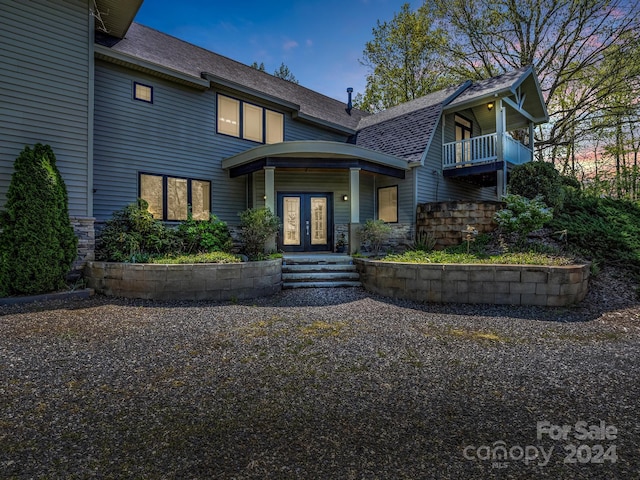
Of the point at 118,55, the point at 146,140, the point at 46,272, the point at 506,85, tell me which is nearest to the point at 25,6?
the point at 118,55

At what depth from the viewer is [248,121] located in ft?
34.0

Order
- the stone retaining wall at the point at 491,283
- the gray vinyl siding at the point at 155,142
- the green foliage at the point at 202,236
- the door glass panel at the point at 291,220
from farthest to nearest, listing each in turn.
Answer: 1. the door glass panel at the point at 291,220
2. the green foliage at the point at 202,236
3. the gray vinyl siding at the point at 155,142
4. the stone retaining wall at the point at 491,283

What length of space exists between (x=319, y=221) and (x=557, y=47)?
50.5 ft

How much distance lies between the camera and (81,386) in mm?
2734

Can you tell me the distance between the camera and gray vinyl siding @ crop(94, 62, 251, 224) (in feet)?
25.7

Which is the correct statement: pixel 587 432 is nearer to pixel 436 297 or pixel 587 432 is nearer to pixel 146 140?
pixel 436 297

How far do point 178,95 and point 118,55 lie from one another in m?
1.62

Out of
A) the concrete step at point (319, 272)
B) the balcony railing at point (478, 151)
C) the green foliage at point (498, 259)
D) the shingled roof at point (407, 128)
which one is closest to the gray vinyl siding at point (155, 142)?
the concrete step at point (319, 272)

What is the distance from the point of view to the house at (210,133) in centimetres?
656

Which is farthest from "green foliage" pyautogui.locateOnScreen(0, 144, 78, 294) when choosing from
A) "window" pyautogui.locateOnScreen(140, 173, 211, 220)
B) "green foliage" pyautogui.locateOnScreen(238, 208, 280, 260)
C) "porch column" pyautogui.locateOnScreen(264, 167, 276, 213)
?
"porch column" pyautogui.locateOnScreen(264, 167, 276, 213)

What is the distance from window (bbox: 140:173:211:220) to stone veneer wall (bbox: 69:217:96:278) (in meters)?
1.79

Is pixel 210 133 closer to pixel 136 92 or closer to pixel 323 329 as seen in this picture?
pixel 136 92

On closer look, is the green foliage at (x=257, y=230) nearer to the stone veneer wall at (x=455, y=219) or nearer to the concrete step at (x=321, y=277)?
the concrete step at (x=321, y=277)

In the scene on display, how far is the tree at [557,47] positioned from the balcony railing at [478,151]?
7.87 meters
